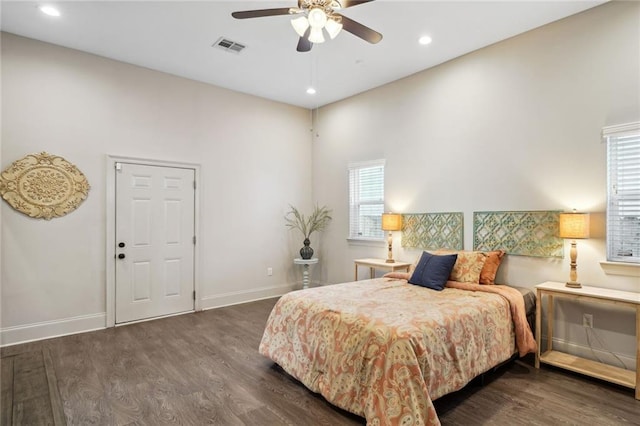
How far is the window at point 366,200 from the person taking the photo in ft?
17.1

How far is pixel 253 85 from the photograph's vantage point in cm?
514

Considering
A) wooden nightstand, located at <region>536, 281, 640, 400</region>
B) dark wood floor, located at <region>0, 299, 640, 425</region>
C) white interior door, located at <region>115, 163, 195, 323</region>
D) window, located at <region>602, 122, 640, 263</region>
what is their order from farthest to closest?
white interior door, located at <region>115, 163, 195, 323</region>, window, located at <region>602, 122, 640, 263</region>, wooden nightstand, located at <region>536, 281, 640, 400</region>, dark wood floor, located at <region>0, 299, 640, 425</region>

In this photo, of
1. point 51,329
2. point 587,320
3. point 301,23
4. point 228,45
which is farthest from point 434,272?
point 51,329

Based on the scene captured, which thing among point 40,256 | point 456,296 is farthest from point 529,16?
point 40,256

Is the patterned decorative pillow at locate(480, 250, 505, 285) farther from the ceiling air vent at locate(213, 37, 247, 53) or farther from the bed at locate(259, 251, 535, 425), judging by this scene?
the ceiling air vent at locate(213, 37, 247, 53)

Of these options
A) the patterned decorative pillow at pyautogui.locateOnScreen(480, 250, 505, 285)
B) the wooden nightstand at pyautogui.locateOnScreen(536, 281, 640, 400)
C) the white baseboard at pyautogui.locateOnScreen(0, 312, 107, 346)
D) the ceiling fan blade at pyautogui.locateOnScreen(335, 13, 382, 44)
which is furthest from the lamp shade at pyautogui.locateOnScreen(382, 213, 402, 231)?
the white baseboard at pyautogui.locateOnScreen(0, 312, 107, 346)

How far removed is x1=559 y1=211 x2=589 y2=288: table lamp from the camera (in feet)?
9.83

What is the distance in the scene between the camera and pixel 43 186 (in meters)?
3.81

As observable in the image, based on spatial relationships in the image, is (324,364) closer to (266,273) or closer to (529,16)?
(266,273)

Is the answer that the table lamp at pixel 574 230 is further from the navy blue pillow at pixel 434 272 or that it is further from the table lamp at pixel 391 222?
the table lamp at pixel 391 222

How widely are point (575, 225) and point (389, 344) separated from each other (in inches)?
84.8

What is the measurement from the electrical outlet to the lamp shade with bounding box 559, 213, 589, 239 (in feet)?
2.55

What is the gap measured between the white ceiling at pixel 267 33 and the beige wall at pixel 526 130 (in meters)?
0.24

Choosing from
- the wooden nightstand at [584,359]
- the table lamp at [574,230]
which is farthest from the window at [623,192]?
the wooden nightstand at [584,359]
